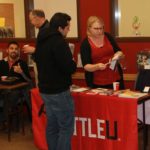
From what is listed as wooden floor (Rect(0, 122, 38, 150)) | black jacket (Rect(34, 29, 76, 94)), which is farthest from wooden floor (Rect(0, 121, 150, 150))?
black jacket (Rect(34, 29, 76, 94))

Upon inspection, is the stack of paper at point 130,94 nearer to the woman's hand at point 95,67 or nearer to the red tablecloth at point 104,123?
the red tablecloth at point 104,123

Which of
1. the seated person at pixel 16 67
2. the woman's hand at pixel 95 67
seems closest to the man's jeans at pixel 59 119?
the woman's hand at pixel 95 67

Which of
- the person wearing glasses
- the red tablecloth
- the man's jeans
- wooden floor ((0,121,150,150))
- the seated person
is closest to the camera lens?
the man's jeans

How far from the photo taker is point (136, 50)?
4.49 m

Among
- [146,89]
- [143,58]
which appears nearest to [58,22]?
[146,89]

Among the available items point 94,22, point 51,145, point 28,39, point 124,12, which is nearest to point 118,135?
point 51,145

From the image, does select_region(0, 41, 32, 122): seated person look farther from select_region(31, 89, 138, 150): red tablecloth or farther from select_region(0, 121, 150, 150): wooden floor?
select_region(31, 89, 138, 150): red tablecloth

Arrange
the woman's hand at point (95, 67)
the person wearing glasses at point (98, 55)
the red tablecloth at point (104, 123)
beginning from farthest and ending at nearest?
1. the person wearing glasses at point (98, 55)
2. the woman's hand at point (95, 67)
3. the red tablecloth at point (104, 123)

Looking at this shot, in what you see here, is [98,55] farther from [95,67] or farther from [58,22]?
[58,22]

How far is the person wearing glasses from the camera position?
3.58 m

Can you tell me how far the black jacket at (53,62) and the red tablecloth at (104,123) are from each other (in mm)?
427

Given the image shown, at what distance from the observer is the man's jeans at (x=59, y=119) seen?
3.07 metres

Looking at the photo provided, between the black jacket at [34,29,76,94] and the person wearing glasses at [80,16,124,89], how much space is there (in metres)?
0.56

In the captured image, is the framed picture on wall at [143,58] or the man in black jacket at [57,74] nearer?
the man in black jacket at [57,74]
